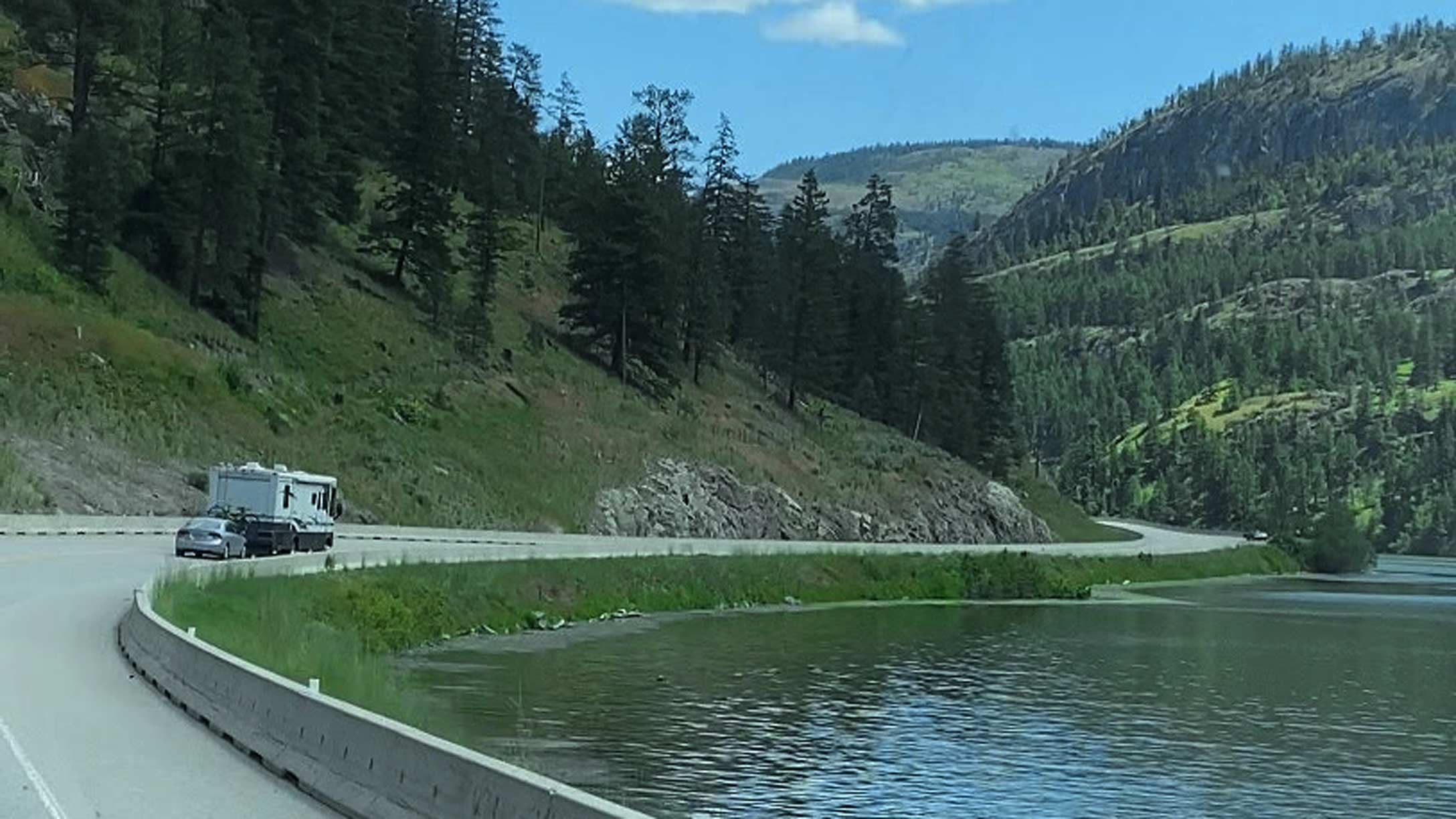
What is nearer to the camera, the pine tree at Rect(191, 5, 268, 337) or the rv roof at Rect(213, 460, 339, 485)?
the rv roof at Rect(213, 460, 339, 485)

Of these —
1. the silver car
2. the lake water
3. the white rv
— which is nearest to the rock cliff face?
the lake water

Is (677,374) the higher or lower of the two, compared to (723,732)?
higher

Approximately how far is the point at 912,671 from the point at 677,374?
59.9m

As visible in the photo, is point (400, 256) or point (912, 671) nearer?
point (912, 671)

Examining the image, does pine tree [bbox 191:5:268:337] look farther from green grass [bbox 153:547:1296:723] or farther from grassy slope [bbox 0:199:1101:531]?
green grass [bbox 153:547:1296:723]

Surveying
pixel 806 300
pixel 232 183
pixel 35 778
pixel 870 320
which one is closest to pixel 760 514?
pixel 232 183

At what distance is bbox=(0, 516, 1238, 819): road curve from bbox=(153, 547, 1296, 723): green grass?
185 cm

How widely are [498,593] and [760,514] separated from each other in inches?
1434

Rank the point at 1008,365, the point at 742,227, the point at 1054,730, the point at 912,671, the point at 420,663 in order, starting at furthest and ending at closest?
the point at 1008,365
the point at 742,227
the point at 912,671
the point at 420,663
the point at 1054,730

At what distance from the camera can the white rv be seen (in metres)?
51.8

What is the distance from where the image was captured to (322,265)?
8494 cm

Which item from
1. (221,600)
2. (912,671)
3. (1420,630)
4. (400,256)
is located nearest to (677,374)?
(400,256)

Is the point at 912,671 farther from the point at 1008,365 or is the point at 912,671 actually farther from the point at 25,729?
the point at 1008,365

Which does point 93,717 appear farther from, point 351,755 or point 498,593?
point 498,593
